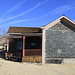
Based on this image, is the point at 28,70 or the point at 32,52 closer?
the point at 28,70

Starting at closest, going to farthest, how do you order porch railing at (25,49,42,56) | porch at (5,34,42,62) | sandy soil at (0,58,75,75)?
1. sandy soil at (0,58,75,75)
2. porch at (5,34,42,62)
3. porch railing at (25,49,42,56)

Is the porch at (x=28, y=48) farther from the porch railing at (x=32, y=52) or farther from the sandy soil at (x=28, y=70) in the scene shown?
the sandy soil at (x=28, y=70)


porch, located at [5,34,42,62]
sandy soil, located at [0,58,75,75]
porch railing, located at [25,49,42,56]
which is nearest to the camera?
sandy soil, located at [0,58,75,75]

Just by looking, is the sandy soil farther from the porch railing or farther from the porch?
the porch railing

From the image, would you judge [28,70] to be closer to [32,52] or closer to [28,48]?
[32,52]

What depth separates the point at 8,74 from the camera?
24.4 ft

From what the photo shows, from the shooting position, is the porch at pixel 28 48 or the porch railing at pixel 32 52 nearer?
the porch at pixel 28 48

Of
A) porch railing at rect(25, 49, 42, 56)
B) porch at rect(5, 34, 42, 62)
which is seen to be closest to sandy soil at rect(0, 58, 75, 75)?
porch at rect(5, 34, 42, 62)

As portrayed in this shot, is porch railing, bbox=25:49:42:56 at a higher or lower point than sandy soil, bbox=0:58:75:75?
higher

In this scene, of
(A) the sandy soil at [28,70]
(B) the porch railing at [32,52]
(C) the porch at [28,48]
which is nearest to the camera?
(A) the sandy soil at [28,70]

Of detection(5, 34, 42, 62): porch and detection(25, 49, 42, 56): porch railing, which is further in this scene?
detection(25, 49, 42, 56): porch railing

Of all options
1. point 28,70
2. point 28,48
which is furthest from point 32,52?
point 28,70

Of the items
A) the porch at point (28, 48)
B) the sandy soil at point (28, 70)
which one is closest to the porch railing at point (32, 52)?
the porch at point (28, 48)

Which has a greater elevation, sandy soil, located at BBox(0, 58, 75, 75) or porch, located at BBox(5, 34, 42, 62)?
porch, located at BBox(5, 34, 42, 62)
